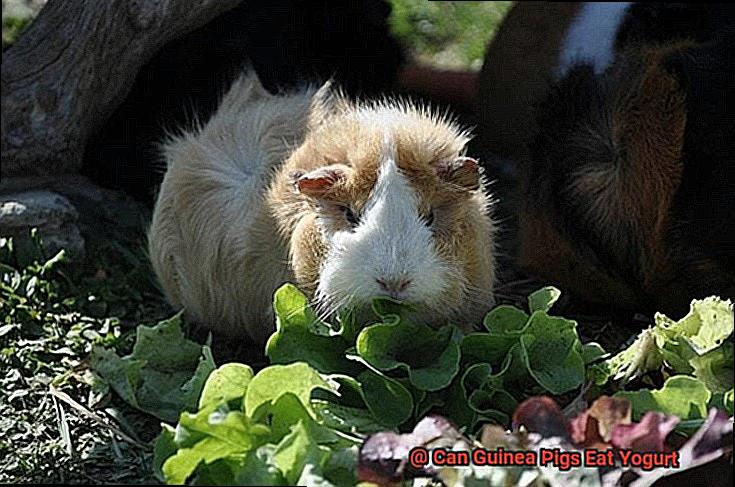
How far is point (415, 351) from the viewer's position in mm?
1816

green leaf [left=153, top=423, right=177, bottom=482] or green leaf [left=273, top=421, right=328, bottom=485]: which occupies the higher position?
green leaf [left=273, top=421, right=328, bottom=485]

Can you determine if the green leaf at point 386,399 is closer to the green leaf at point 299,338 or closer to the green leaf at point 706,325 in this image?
the green leaf at point 299,338

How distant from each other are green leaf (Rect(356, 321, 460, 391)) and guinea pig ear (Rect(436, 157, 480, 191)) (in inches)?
9.8

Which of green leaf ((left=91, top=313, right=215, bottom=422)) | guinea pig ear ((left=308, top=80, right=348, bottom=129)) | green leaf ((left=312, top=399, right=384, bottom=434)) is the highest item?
guinea pig ear ((left=308, top=80, right=348, bottom=129))

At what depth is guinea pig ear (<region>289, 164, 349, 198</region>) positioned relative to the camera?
69.2 inches

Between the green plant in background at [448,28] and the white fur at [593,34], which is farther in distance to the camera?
the green plant in background at [448,28]

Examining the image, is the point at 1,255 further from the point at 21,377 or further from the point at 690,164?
the point at 690,164

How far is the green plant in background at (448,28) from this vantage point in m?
4.36

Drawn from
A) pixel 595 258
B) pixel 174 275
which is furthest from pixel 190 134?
pixel 595 258

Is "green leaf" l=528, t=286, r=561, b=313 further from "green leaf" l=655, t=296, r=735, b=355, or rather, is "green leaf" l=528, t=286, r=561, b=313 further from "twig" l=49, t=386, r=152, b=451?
"twig" l=49, t=386, r=152, b=451

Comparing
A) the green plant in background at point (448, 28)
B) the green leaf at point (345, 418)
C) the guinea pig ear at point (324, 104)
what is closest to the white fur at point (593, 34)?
the green plant in background at point (448, 28)

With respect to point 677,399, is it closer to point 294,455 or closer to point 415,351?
point 415,351

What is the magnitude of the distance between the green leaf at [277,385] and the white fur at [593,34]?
6.10 ft

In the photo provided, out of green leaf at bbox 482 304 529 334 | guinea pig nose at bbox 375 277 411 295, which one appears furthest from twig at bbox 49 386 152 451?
green leaf at bbox 482 304 529 334
